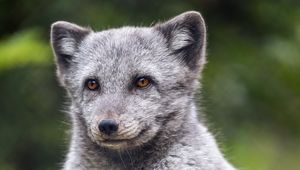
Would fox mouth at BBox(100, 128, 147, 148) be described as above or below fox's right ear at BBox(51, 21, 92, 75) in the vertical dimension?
below

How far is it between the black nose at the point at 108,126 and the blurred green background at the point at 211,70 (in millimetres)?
6543

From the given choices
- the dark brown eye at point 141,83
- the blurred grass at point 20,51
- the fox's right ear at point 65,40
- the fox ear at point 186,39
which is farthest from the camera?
the blurred grass at point 20,51

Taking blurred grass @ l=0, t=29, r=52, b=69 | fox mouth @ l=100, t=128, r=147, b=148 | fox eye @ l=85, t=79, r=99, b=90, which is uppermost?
fox eye @ l=85, t=79, r=99, b=90

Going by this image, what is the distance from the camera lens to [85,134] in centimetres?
1384

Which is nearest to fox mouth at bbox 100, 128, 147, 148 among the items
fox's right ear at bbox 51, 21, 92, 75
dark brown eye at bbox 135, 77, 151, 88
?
dark brown eye at bbox 135, 77, 151, 88

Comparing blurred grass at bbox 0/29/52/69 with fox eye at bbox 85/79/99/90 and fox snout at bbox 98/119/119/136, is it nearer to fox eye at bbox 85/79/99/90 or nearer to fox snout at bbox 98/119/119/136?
fox eye at bbox 85/79/99/90

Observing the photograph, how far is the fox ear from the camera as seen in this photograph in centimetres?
1398

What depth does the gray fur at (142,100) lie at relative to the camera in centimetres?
1341

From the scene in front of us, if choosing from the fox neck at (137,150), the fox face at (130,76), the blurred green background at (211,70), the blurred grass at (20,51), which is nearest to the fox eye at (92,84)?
the fox face at (130,76)

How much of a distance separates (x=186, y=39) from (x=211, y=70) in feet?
19.7

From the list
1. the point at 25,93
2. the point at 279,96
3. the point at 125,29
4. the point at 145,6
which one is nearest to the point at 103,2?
the point at 145,6

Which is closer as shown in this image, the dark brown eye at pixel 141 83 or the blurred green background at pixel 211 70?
the dark brown eye at pixel 141 83

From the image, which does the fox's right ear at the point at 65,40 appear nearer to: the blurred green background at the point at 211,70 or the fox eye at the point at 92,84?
the fox eye at the point at 92,84

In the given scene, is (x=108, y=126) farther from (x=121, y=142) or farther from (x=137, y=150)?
(x=137, y=150)
